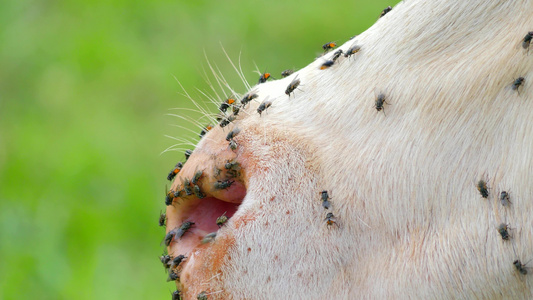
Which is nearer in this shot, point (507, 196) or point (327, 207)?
point (507, 196)

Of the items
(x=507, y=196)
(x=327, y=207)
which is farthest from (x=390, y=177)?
(x=507, y=196)

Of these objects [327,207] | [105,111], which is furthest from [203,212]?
[105,111]

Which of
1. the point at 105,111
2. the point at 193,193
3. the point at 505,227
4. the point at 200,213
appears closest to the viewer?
the point at 505,227

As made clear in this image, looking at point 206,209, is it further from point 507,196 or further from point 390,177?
point 507,196

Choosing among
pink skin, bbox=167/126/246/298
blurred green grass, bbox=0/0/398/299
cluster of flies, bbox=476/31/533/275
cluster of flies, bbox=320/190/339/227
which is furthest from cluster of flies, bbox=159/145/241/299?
blurred green grass, bbox=0/0/398/299

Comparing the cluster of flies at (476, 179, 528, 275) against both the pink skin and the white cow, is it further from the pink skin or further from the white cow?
the pink skin

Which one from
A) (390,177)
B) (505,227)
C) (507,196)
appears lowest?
(505,227)

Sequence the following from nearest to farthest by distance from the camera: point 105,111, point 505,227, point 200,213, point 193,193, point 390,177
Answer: point 505,227 → point 390,177 → point 193,193 → point 200,213 → point 105,111

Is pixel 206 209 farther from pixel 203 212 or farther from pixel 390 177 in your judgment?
pixel 390 177

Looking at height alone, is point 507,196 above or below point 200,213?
below
